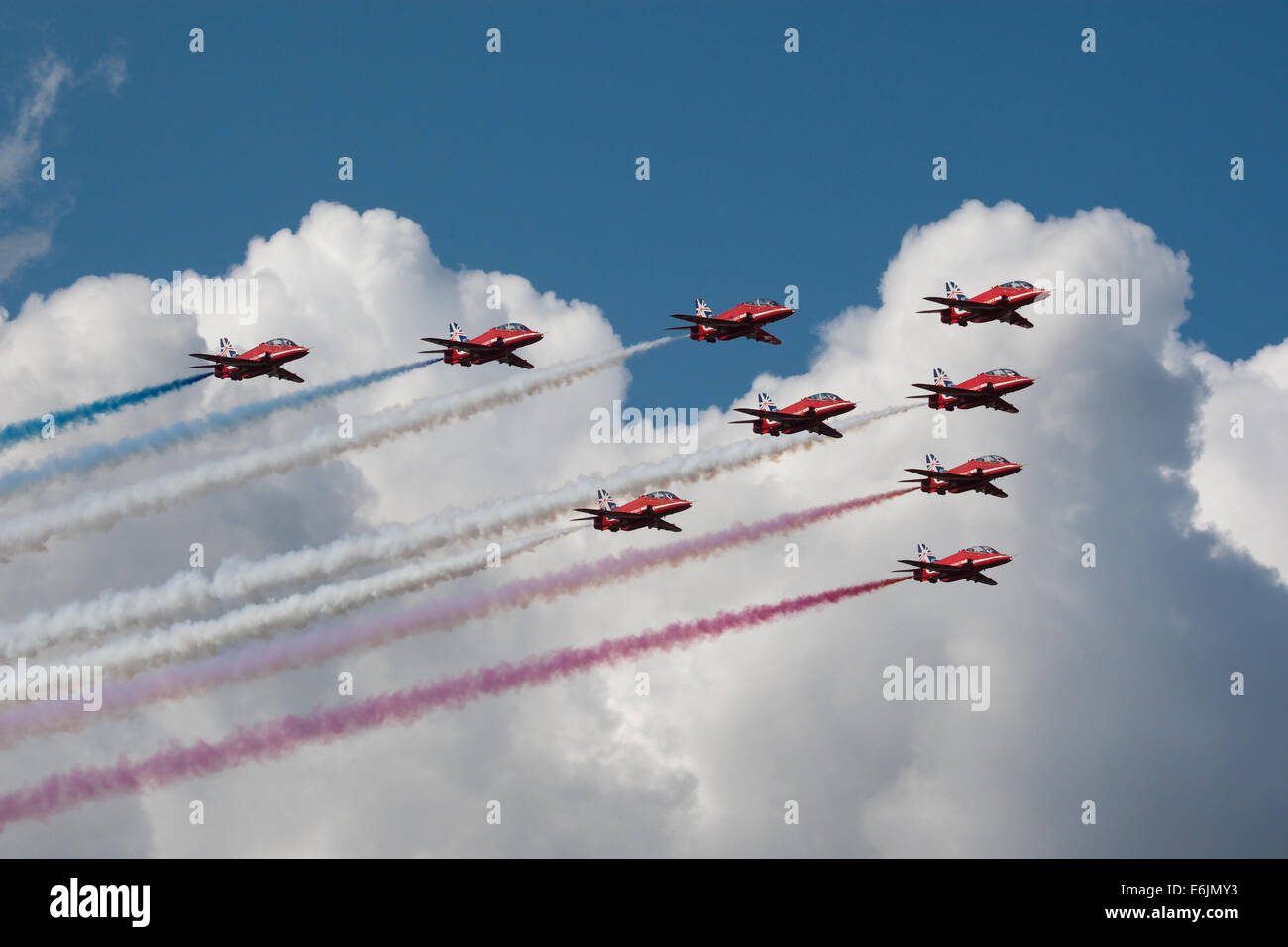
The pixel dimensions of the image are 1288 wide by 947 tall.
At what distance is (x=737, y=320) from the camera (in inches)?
7279

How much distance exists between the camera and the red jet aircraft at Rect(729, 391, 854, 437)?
18575 centimetres

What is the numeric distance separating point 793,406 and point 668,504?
13504mm

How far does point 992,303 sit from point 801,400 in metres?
15.9

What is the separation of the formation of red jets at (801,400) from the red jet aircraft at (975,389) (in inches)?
2.8

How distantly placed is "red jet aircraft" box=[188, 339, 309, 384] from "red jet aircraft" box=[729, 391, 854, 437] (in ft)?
107

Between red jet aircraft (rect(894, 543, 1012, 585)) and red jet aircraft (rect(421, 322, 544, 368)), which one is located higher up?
red jet aircraft (rect(421, 322, 544, 368))

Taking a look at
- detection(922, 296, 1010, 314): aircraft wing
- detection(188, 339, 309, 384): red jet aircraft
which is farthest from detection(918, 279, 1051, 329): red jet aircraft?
detection(188, 339, 309, 384): red jet aircraft

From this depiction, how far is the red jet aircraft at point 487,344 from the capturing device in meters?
183

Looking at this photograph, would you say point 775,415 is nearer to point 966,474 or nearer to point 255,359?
point 966,474

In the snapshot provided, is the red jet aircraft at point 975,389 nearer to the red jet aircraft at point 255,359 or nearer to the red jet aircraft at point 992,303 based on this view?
the red jet aircraft at point 992,303

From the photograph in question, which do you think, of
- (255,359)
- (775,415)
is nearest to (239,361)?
(255,359)

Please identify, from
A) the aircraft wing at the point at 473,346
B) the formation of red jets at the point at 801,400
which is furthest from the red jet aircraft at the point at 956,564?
the aircraft wing at the point at 473,346

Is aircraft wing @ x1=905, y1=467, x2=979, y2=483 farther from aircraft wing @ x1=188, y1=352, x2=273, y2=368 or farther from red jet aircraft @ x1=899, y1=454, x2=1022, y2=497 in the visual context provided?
aircraft wing @ x1=188, y1=352, x2=273, y2=368

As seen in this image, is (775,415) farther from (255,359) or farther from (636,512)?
(255,359)
